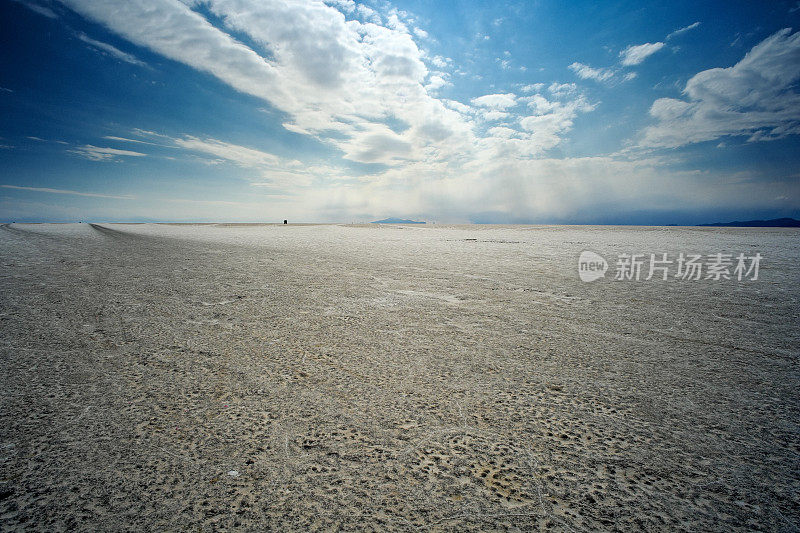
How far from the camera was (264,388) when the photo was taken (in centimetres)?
221

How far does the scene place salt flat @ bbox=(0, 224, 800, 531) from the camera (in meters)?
1.34

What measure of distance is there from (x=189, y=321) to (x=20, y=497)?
2343mm

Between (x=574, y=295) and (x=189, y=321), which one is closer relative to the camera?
(x=189, y=321)

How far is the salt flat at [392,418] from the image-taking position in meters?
1.34

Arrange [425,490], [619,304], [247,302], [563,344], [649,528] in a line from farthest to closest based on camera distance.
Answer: [619,304] < [247,302] < [563,344] < [425,490] < [649,528]

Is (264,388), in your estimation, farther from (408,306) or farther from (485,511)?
(408,306)

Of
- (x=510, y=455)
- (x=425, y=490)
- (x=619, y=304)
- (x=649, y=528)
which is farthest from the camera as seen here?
(x=619, y=304)

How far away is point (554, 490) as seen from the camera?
144 centimetres

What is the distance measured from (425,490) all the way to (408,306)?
2957 mm

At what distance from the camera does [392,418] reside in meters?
1.92

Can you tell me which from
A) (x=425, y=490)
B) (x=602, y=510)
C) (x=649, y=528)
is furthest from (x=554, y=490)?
(x=425, y=490)

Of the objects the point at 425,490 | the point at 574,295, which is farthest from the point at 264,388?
the point at 574,295

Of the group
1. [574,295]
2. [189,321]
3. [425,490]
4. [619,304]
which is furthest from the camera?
[574,295]

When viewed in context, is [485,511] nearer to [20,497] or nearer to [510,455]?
[510,455]
